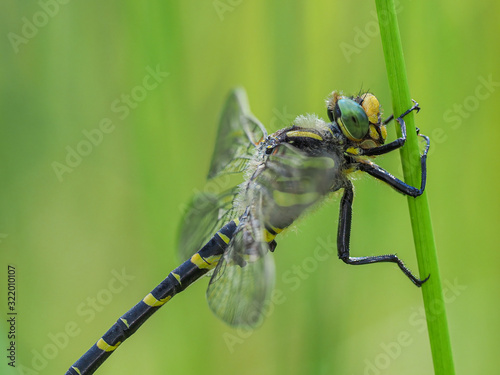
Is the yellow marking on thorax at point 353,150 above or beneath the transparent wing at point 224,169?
beneath

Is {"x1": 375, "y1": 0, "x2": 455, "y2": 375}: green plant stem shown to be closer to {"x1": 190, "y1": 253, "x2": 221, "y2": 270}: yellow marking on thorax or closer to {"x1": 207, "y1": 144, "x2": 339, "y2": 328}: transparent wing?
{"x1": 207, "y1": 144, "x2": 339, "y2": 328}: transparent wing

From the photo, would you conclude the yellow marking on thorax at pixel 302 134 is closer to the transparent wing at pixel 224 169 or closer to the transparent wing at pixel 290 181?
the transparent wing at pixel 290 181

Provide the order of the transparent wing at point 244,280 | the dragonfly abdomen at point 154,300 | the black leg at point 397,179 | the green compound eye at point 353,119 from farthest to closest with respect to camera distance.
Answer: the dragonfly abdomen at point 154,300 → the green compound eye at point 353,119 → the transparent wing at point 244,280 → the black leg at point 397,179

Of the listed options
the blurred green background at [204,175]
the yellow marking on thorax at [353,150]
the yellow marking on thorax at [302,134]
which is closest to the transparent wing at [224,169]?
the blurred green background at [204,175]

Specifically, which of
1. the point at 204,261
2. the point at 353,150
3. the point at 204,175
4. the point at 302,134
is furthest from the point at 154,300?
the point at 353,150

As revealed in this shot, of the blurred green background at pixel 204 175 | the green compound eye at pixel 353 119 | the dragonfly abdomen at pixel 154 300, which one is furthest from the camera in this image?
the blurred green background at pixel 204 175

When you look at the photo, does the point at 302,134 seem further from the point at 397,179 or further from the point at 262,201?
the point at 397,179
